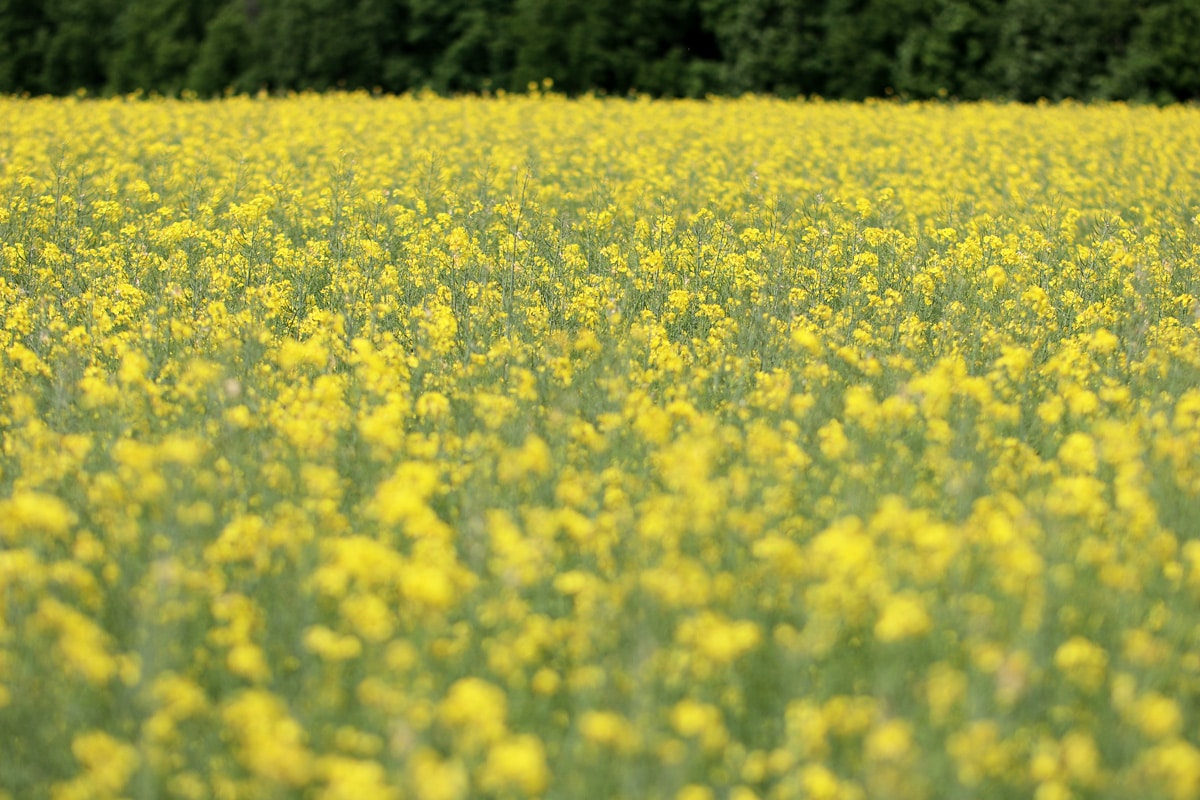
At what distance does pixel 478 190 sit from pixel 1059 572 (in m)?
7.10

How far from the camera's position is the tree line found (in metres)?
19.7

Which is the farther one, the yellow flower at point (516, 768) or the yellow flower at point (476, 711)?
Result: the yellow flower at point (476, 711)

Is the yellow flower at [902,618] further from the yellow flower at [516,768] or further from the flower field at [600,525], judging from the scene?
the yellow flower at [516,768]

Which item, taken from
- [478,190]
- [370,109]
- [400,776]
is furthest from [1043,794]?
[370,109]

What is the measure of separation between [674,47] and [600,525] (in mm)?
19141

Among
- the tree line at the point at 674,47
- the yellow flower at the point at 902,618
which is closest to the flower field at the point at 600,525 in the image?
the yellow flower at the point at 902,618

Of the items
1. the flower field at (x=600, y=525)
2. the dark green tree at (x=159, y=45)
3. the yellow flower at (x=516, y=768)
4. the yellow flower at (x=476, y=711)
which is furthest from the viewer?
the dark green tree at (x=159, y=45)

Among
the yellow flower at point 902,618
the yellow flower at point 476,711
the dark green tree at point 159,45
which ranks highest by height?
the dark green tree at point 159,45

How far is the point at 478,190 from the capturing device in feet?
31.6

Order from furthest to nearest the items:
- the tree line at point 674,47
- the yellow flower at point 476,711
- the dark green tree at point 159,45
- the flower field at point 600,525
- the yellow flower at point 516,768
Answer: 1. the dark green tree at point 159,45
2. the tree line at point 674,47
3. the flower field at point 600,525
4. the yellow flower at point 476,711
5. the yellow flower at point 516,768

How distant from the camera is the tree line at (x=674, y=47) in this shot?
19719mm

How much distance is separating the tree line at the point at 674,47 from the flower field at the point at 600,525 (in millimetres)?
13363

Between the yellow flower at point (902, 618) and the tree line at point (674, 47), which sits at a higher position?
the tree line at point (674, 47)

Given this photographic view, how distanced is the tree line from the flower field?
1336 centimetres
